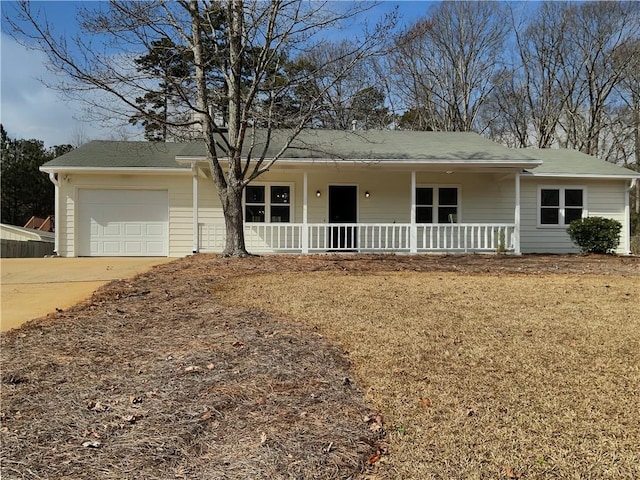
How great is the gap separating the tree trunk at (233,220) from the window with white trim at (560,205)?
9.77 m

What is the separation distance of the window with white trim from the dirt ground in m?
8.90

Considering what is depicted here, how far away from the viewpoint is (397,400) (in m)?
3.13

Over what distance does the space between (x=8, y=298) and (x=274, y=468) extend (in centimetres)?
630

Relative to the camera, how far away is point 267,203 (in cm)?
1388

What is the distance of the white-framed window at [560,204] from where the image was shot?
14.6 meters

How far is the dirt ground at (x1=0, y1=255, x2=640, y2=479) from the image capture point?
2389 millimetres

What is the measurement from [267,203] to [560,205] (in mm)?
9460

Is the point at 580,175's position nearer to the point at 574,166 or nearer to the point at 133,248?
the point at 574,166

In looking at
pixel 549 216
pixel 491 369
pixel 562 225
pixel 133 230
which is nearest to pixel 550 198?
pixel 549 216

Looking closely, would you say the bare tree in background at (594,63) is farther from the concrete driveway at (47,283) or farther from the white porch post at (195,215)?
the concrete driveway at (47,283)

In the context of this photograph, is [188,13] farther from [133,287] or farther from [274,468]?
[274,468]

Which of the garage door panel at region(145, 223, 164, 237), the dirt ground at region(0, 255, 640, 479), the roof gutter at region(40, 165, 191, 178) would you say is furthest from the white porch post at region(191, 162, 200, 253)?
the dirt ground at region(0, 255, 640, 479)

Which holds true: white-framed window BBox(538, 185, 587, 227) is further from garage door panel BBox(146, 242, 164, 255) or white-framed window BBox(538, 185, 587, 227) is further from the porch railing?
garage door panel BBox(146, 242, 164, 255)

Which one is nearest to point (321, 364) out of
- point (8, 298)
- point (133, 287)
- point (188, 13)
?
point (133, 287)
